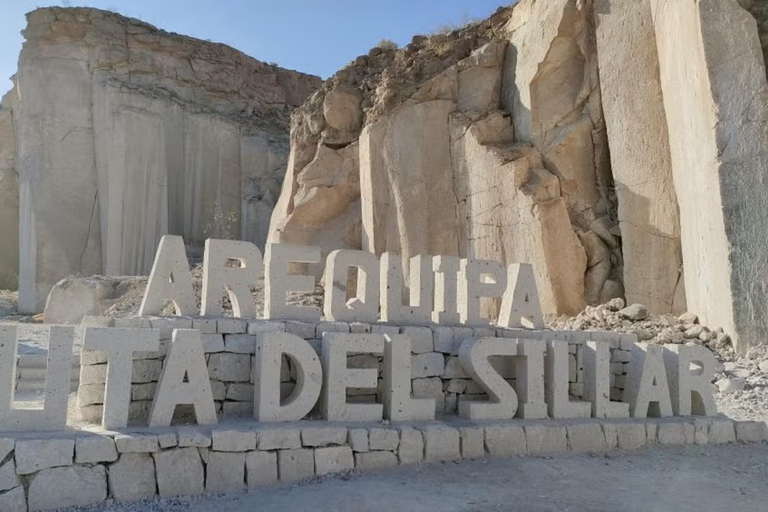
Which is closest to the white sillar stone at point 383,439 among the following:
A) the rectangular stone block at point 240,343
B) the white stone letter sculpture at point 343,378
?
the white stone letter sculpture at point 343,378

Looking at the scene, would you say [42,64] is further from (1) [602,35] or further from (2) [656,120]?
(2) [656,120]

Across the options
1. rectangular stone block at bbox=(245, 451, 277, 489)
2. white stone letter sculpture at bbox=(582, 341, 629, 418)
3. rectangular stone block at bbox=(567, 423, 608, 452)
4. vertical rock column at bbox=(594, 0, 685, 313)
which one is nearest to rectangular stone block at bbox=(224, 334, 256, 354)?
rectangular stone block at bbox=(245, 451, 277, 489)

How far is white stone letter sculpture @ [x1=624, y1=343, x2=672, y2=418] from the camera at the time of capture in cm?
718

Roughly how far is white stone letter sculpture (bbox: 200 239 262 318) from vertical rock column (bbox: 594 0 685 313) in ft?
Result: 25.1

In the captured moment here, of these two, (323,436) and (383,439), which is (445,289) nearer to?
(383,439)

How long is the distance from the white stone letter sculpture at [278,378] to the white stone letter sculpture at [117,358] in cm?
97

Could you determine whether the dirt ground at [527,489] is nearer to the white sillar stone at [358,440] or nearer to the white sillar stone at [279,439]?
the white sillar stone at [358,440]

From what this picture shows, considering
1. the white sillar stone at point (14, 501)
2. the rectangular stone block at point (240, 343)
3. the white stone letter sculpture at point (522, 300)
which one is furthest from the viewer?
the white stone letter sculpture at point (522, 300)

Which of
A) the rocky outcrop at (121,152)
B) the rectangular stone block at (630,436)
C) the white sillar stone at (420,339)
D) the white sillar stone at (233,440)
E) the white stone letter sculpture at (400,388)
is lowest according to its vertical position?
the rectangular stone block at (630,436)

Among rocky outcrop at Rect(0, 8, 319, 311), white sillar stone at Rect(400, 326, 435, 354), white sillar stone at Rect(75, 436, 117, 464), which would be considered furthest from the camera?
rocky outcrop at Rect(0, 8, 319, 311)

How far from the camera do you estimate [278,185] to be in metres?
22.3

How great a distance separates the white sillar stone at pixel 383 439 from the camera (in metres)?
5.57

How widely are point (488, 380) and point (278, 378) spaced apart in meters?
2.24

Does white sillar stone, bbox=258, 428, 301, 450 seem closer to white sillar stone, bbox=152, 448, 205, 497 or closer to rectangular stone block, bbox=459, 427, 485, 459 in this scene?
white sillar stone, bbox=152, 448, 205, 497
